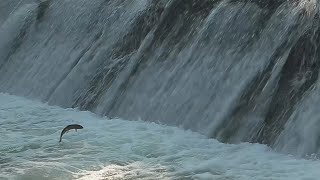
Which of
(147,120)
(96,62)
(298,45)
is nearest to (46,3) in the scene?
(96,62)

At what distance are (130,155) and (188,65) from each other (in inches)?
91.5

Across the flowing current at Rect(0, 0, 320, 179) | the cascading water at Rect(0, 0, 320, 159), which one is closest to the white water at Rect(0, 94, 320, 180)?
the flowing current at Rect(0, 0, 320, 179)

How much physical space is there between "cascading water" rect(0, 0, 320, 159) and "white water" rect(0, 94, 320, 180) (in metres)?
0.34

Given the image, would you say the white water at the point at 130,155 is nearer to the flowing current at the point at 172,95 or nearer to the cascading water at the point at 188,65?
the flowing current at the point at 172,95

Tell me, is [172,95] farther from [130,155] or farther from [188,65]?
[130,155]

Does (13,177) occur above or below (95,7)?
below

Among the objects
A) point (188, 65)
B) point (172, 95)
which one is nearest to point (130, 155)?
point (172, 95)

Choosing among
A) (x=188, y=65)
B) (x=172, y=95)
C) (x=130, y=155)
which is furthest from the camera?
(x=188, y=65)

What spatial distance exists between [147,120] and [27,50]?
4.89 meters

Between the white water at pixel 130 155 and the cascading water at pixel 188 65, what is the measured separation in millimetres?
337

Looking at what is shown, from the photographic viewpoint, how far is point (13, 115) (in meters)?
10.5

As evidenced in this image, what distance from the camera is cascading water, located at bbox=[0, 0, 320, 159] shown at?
7.99m

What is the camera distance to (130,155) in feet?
25.6

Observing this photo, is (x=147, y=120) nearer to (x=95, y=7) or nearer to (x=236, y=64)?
(x=236, y=64)
